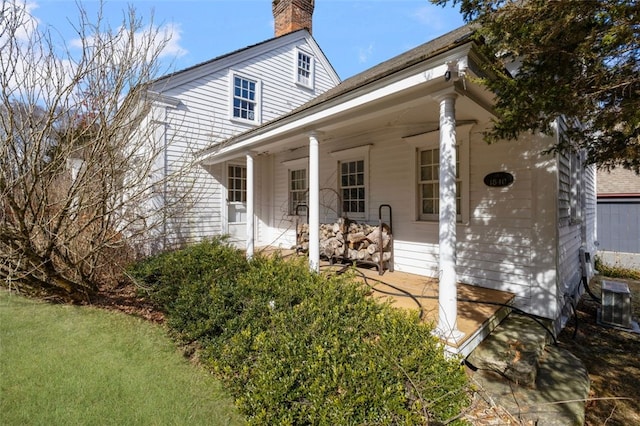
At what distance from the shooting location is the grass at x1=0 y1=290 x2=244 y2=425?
8.00 feet

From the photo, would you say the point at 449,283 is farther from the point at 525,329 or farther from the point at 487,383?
the point at 525,329

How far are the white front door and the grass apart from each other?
493cm

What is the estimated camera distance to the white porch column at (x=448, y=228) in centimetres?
309

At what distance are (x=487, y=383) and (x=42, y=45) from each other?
23.1ft

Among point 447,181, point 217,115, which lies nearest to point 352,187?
point 447,181

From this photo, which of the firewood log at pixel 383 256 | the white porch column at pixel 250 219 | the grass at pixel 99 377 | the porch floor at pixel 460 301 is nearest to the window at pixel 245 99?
the white porch column at pixel 250 219

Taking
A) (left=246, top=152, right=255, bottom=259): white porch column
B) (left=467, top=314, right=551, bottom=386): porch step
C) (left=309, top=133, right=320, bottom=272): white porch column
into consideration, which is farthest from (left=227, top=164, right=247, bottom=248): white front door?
(left=467, top=314, right=551, bottom=386): porch step

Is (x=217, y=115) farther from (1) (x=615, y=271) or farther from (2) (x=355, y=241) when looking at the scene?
(1) (x=615, y=271)

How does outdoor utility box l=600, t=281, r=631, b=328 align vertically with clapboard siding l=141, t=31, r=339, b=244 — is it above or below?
below

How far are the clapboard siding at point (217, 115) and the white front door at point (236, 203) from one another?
308 mm

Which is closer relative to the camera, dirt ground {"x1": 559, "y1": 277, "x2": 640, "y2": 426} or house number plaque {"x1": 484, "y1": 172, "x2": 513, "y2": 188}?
dirt ground {"x1": 559, "y1": 277, "x2": 640, "y2": 426}

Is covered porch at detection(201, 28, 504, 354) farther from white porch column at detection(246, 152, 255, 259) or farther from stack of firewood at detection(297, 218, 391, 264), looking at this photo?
stack of firewood at detection(297, 218, 391, 264)

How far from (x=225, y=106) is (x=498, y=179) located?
7.80m

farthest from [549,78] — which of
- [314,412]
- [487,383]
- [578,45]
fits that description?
[314,412]
